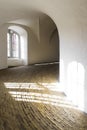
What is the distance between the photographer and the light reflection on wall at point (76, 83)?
4.00 m

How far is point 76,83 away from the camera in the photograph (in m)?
4.30

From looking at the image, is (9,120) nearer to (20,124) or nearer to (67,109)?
(20,124)

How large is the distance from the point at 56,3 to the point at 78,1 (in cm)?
112

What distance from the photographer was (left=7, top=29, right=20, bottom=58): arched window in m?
11.7

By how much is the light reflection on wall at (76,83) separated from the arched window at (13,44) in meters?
7.28

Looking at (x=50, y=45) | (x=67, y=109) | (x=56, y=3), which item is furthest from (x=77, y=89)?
(x=50, y=45)

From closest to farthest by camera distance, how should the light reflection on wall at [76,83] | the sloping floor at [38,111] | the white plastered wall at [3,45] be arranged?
the sloping floor at [38,111] < the light reflection on wall at [76,83] < the white plastered wall at [3,45]

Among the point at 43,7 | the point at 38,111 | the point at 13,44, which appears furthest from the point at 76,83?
the point at 13,44

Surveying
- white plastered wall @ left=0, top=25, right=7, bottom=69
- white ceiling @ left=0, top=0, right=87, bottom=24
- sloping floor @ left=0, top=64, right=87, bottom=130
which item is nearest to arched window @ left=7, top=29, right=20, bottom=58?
white plastered wall @ left=0, top=25, right=7, bottom=69

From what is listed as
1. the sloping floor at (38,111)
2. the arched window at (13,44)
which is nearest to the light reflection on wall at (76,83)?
the sloping floor at (38,111)

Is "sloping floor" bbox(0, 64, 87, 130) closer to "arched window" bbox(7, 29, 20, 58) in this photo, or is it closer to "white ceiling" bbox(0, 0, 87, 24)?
"white ceiling" bbox(0, 0, 87, 24)

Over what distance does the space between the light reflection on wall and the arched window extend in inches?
287

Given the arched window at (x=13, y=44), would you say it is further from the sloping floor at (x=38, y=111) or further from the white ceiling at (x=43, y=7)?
the sloping floor at (x=38, y=111)

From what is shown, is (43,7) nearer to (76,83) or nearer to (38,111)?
(76,83)
